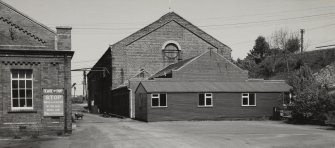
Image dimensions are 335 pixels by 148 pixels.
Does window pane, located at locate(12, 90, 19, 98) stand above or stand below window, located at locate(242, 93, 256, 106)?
above

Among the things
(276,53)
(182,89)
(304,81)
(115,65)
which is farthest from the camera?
(276,53)

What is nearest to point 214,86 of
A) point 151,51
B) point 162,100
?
point 162,100

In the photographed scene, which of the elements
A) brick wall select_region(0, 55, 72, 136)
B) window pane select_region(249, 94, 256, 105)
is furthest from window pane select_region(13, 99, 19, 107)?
window pane select_region(249, 94, 256, 105)

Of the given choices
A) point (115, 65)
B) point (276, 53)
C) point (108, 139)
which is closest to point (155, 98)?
point (115, 65)

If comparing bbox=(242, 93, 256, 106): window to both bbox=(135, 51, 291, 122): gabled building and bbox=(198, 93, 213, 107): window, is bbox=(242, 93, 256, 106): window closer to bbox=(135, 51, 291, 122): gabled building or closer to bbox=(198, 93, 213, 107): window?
bbox=(135, 51, 291, 122): gabled building

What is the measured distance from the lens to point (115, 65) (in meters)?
44.6

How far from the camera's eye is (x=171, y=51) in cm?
4831

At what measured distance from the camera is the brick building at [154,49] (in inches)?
1770

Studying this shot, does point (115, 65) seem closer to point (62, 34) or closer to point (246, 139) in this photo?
point (62, 34)

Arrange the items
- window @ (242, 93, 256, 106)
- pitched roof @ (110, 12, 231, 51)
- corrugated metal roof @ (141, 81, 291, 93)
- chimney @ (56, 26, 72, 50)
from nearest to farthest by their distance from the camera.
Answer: chimney @ (56, 26, 72, 50)
corrugated metal roof @ (141, 81, 291, 93)
window @ (242, 93, 256, 106)
pitched roof @ (110, 12, 231, 51)

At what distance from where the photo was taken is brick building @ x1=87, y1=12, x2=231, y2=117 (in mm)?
44969

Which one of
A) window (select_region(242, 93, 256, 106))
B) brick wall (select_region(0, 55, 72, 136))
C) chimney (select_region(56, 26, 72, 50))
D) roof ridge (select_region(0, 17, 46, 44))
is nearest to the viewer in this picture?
brick wall (select_region(0, 55, 72, 136))

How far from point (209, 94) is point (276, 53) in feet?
149

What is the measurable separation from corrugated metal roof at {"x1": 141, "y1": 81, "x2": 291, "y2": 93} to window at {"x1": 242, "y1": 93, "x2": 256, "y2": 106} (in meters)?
0.52
